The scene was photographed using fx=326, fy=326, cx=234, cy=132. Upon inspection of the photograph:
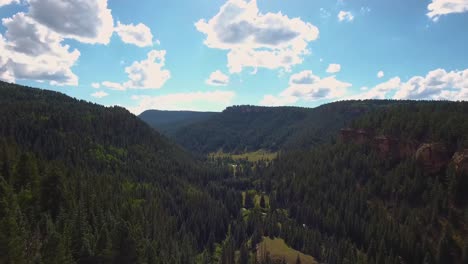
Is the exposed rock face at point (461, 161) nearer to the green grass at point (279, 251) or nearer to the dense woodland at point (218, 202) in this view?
the dense woodland at point (218, 202)

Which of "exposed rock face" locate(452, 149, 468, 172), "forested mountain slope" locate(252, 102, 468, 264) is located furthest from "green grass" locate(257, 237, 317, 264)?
"exposed rock face" locate(452, 149, 468, 172)

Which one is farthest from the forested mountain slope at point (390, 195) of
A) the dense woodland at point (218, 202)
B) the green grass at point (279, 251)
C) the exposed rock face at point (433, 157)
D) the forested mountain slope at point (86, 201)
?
the forested mountain slope at point (86, 201)

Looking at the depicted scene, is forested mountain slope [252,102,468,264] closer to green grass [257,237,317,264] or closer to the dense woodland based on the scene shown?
the dense woodland

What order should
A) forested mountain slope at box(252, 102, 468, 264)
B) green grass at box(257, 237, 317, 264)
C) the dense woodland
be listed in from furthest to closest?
forested mountain slope at box(252, 102, 468, 264) < green grass at box(257, 237, 317, 264) < the dense woodland

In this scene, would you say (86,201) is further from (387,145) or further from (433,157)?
(387,145)

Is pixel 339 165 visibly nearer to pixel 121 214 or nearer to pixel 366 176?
pixel 366 176

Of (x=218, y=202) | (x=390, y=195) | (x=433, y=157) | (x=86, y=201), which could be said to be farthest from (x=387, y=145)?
(x=86, y=201)

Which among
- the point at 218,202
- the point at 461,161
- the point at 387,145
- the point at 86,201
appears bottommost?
the point at 218,202
